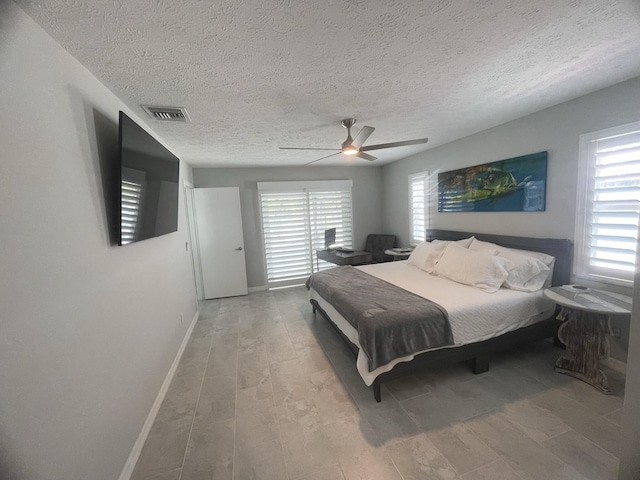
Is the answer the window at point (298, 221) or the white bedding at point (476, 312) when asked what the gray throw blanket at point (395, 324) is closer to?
the white bedding at point (476, 312)

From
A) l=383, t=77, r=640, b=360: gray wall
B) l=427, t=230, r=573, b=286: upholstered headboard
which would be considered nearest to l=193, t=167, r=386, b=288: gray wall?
l=383, t=77, r=640, b=360: gray wall

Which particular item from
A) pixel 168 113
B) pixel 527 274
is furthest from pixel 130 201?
pixel 527 274

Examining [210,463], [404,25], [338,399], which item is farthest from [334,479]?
[404,25]

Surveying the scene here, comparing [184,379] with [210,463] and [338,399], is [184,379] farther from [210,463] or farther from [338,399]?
[338,399]

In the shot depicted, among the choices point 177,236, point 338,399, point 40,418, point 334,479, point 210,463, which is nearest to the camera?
point 40,418

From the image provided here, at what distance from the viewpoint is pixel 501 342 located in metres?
2.29

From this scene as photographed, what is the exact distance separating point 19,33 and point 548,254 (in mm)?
4082

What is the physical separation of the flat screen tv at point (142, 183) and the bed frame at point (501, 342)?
2003 millimetres

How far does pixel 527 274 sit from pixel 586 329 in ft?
1.95

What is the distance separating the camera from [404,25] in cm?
126

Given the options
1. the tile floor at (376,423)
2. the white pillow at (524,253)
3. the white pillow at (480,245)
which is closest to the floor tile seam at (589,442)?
the tile floor at (376,423)

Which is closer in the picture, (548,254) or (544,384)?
(544,384)

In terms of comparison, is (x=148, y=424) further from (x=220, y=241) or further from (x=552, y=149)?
(x=552, y=149)

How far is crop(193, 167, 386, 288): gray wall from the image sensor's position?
15.3 feet
